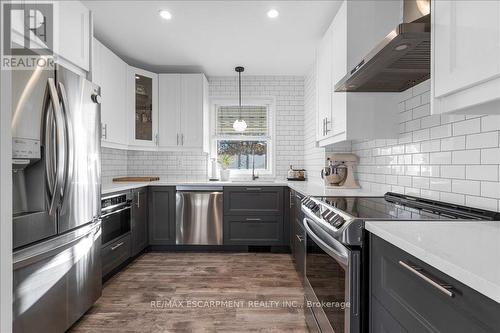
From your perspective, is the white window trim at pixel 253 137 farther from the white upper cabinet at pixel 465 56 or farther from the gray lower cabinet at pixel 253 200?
the white upper cabinet at pixel 465 56

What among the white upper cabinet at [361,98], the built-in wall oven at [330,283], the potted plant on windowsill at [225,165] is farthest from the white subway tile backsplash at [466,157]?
the potted plant on windowsill at [225,165]

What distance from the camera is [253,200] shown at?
3592mm

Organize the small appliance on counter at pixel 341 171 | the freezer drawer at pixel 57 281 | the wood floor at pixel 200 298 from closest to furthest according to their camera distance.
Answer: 1. the freezer drawer at pixel 57 281
2. the wood floor at pixel 200 298
3. the small appliance on counter at pixel 341 171

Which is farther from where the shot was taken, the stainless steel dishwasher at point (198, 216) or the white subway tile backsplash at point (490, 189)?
the stainless steel dishwasher at point (198, 216)

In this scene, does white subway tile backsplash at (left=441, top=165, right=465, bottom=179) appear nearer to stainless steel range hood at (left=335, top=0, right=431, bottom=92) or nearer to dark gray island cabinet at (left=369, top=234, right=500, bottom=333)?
stainless steel range hood at (left=335, top=0, right=431, bottom=92)

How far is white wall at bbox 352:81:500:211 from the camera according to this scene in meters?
1.32

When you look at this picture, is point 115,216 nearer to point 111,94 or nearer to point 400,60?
point 111,94

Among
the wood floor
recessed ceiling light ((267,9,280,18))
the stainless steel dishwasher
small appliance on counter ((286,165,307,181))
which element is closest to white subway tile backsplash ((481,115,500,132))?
the wood floor

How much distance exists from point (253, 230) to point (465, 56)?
2965mm

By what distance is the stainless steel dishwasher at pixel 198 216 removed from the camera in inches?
141

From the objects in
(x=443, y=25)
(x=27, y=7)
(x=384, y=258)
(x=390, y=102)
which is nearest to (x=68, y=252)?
(x=27, y=7)

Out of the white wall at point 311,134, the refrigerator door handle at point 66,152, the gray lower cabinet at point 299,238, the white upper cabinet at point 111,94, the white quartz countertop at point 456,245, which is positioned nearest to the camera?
the white quartz countertop at point 456,245

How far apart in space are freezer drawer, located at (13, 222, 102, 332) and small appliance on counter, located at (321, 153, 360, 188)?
2.08 meters

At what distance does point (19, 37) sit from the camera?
1579mm
